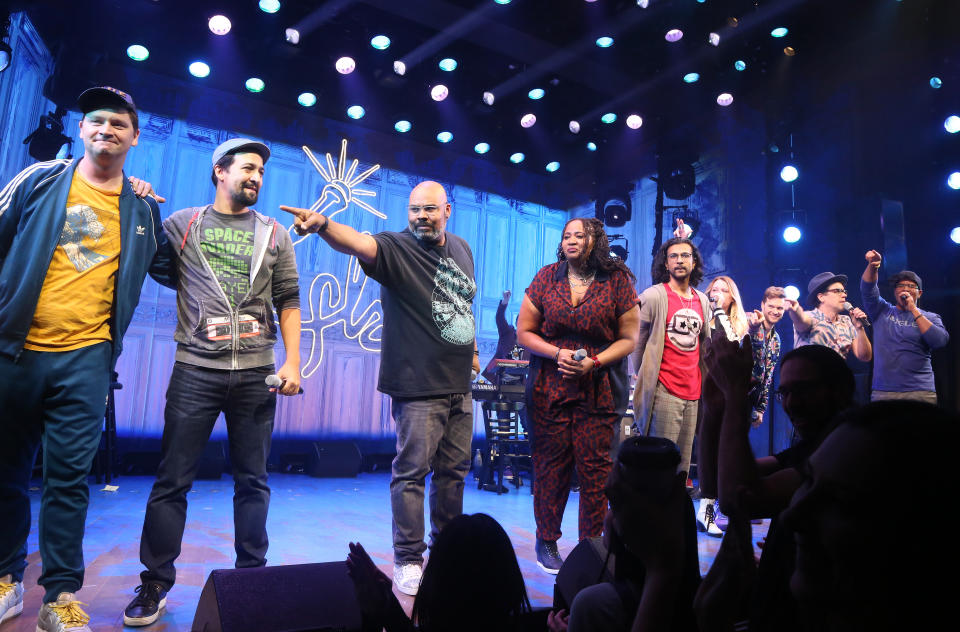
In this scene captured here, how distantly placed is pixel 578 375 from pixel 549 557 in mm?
929

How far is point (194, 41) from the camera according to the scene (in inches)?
225

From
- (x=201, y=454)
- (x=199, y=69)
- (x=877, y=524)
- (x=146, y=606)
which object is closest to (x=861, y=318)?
(x=201, y=454)

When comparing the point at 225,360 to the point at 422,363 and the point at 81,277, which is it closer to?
the point at 81,277

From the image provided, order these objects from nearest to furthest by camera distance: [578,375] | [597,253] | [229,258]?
[229,258], [578,375], [597,253]

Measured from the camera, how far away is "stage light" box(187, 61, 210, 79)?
19.6ft

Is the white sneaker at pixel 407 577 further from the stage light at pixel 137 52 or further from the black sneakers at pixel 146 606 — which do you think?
the stage light at pixel 137 52

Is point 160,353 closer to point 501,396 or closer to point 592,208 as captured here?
point 501,396

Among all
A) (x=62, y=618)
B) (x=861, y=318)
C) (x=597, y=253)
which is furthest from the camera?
(x=861, y=318)

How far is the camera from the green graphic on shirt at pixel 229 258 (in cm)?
239

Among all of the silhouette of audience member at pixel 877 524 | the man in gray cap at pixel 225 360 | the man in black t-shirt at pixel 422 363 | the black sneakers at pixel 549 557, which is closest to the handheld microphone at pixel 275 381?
the man in gray cap at pixel 225 360

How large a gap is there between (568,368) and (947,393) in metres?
5.39

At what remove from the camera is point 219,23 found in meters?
5.46

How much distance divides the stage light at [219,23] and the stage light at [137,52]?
0.79 meters

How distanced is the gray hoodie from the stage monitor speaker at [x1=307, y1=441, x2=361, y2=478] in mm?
4357
